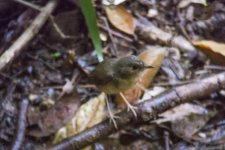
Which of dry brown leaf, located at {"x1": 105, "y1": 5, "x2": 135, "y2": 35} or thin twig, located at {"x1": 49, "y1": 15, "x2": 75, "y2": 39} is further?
dry brown leaf, located at {"x1": 105, "y1": 5, "x2": 135, "y2": 35}

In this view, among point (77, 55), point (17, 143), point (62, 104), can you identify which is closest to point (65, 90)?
point (62, 104)

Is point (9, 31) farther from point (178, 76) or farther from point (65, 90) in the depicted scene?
point (178, 76)

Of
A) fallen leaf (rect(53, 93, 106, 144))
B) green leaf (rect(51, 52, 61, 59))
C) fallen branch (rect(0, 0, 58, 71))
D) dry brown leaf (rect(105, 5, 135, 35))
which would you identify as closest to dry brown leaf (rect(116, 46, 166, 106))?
fallen leaf (rect(53, 93, 106, 144))

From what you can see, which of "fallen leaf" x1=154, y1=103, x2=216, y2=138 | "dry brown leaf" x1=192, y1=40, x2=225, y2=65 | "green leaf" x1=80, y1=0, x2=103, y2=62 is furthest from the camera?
"dry brown leaf" x1=192, y1=40, x2=225, y2=65

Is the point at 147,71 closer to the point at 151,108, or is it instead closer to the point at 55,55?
the point at 151,108

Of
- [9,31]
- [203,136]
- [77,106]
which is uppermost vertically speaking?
[9,31]

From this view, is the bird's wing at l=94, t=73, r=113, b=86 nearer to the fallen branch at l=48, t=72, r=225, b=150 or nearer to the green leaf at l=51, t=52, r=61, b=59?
the fallen branch at l=48, t=72, r=225, b=150

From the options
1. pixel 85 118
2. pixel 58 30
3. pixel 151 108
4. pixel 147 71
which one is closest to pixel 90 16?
pixel 151 108
